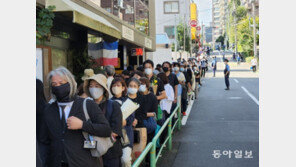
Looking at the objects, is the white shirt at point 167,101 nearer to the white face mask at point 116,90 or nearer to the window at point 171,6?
the white face mask at point 116,90

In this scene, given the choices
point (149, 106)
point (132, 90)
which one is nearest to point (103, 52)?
point (149, 106)

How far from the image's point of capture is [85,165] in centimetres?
319

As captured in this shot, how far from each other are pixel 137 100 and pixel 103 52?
626 cm

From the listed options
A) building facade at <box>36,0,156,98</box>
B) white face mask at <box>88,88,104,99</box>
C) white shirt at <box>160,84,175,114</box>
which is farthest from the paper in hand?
white shirt at <box>160,84,175,114</box>

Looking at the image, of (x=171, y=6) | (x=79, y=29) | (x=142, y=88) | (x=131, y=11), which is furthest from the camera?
(x=171, y=6)

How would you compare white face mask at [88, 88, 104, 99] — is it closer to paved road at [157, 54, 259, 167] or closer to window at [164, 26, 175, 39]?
paved road at [157, 54, 259, 167]

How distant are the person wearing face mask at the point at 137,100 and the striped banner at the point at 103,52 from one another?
235 inches

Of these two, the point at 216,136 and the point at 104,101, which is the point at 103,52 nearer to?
the point at 216,136

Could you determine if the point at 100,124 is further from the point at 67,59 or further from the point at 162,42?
the point at 162,42

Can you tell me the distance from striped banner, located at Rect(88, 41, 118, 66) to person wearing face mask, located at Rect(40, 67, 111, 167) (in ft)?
27.9

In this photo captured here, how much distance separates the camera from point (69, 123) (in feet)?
9.95

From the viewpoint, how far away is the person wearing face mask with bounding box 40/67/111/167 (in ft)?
10.3

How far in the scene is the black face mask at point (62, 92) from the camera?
3229 mm

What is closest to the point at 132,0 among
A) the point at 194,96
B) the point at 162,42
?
the point at 194,96
